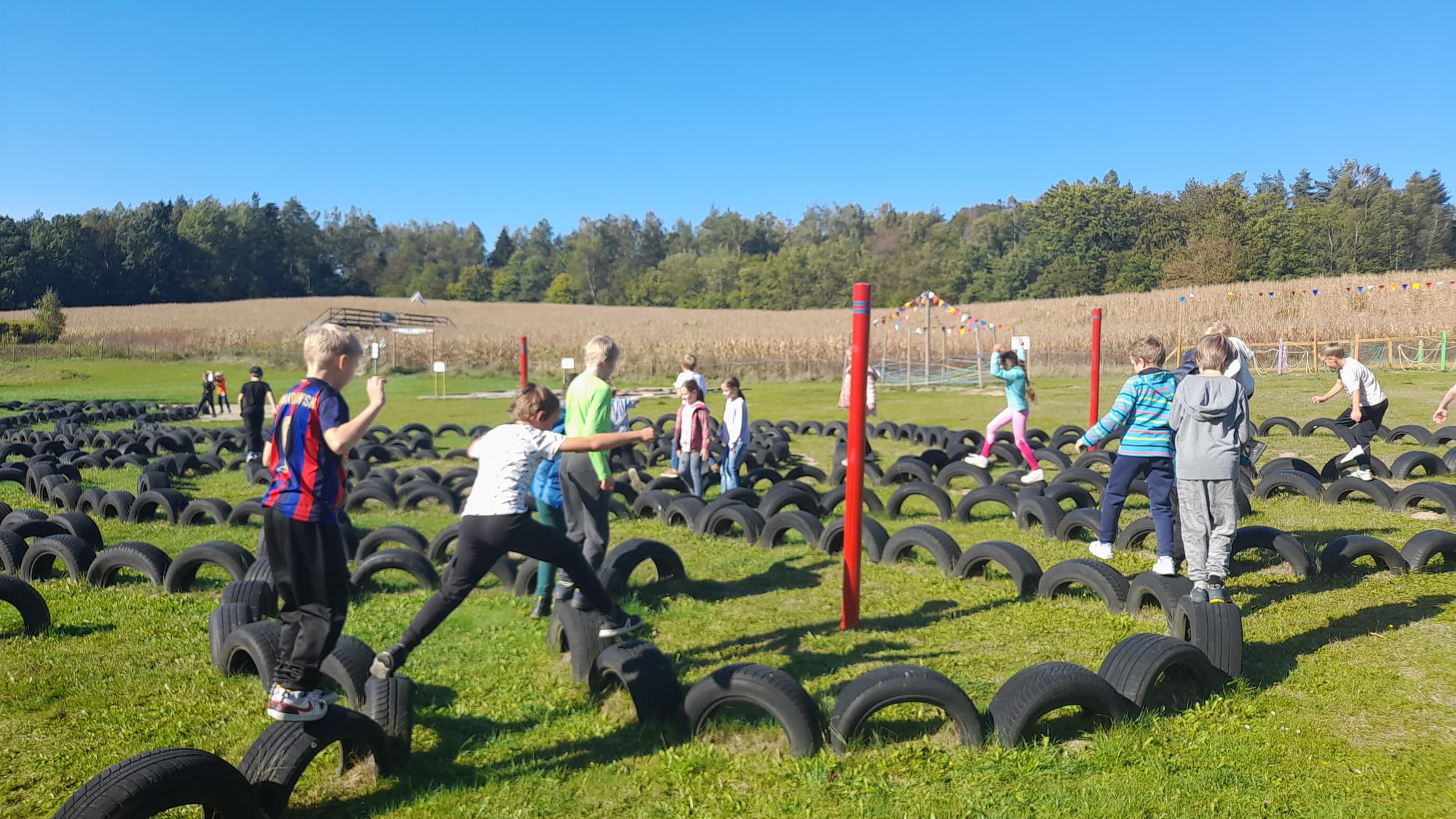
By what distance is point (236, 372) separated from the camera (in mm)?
46938

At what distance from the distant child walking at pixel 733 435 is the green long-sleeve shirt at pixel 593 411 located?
5367 mm

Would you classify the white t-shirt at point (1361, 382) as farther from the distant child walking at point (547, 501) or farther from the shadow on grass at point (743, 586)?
the distant child walking at point (547, 501)

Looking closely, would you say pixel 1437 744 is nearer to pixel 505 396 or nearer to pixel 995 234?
pixel 505 396

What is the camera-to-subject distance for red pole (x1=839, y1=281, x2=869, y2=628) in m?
6.51

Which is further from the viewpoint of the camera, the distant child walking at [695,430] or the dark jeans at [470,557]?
the distant child walking at [695,430]

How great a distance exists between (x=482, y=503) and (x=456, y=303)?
9025 cm

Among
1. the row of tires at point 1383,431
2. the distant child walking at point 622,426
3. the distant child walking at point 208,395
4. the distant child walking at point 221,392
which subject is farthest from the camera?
the distant child walking at point 221,392

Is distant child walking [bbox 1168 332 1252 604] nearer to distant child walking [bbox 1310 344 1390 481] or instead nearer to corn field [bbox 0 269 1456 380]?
distant child walking [bbox 1310 344 1390 481]

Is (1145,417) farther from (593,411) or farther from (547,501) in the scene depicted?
(547,501)

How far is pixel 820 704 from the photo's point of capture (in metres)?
5.35

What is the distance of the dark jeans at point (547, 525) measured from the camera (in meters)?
6.80

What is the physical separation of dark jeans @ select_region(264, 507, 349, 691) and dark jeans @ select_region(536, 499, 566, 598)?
2.36m

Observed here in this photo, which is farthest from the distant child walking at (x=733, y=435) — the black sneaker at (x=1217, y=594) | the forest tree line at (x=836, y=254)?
the forest tree line at (x=836, y=254)

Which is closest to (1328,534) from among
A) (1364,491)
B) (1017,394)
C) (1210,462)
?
(1364,491)
